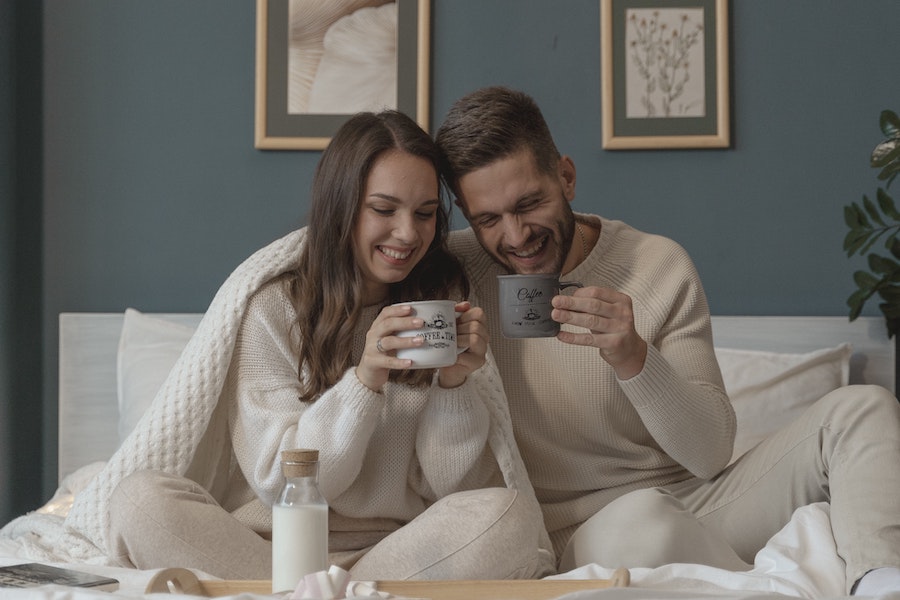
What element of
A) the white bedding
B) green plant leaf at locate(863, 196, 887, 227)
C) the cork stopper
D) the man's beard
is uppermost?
green plant leaf at locate(863, 196, 887, 227)

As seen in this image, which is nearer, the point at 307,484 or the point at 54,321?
the point at 307,484

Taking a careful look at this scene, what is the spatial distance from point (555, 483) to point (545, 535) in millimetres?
190

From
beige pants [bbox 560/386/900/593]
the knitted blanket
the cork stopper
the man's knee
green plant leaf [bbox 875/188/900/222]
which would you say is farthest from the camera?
green plant leaf [bbox 875/188/900/222]

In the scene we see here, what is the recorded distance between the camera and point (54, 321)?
2.73m

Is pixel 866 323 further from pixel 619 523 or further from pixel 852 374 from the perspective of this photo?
pixel 619 523

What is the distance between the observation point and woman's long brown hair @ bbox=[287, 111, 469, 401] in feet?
5.47

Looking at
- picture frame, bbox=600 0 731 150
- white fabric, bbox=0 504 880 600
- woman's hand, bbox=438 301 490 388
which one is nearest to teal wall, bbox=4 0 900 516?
picture frame, bbox=600 0 731 150

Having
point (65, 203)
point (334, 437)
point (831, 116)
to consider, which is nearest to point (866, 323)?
point (831, 116)

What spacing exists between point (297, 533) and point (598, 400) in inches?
30.8

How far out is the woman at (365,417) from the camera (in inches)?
55.6

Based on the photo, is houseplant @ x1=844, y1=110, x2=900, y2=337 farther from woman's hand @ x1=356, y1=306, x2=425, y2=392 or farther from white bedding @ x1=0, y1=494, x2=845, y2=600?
woman's hand @ x1=356, y1=306, x2=425, y2=392

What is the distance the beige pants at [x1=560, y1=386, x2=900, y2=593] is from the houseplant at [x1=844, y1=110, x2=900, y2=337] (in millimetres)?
834

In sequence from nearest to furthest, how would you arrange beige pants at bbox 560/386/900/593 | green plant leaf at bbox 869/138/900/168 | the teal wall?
beige pants at bbox 560/386/900/593
green plant leaf at bbox 869/138/900/168
the teal wall

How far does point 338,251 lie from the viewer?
5.56ft
